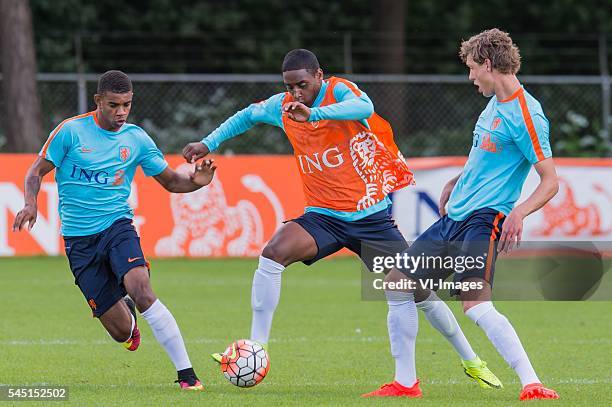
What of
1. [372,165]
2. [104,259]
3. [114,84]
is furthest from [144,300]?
[372,165]

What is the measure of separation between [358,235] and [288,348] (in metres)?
2.08

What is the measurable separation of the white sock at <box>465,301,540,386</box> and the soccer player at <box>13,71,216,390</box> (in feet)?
6.91

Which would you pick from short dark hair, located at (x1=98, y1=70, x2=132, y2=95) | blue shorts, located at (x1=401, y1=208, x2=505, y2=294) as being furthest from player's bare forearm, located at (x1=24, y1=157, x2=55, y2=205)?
blue shorts, located at (x1=401, y1=208, x2=505, y2=294)

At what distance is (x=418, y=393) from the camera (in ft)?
24.1

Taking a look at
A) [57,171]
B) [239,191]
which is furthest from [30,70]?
[57,171]

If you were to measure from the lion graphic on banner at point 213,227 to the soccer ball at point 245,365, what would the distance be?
917cm

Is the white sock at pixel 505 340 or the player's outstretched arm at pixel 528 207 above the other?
the player's outstretched arm at pixel 528 207

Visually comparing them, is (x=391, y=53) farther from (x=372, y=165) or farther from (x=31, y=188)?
(x=31, y=188)

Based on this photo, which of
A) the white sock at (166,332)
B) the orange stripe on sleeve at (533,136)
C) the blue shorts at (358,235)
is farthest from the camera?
the blue shorts at (358,235)

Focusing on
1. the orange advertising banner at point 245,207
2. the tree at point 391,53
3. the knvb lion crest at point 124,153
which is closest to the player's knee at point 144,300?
the knvb lion crest at point 124,153

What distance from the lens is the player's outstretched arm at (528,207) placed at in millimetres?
6719

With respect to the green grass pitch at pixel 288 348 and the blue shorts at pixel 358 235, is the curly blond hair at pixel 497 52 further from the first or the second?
the green grass pitch at pixel 288 348

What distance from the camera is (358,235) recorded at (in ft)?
25.8

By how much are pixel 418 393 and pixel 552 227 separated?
9.90 metres
